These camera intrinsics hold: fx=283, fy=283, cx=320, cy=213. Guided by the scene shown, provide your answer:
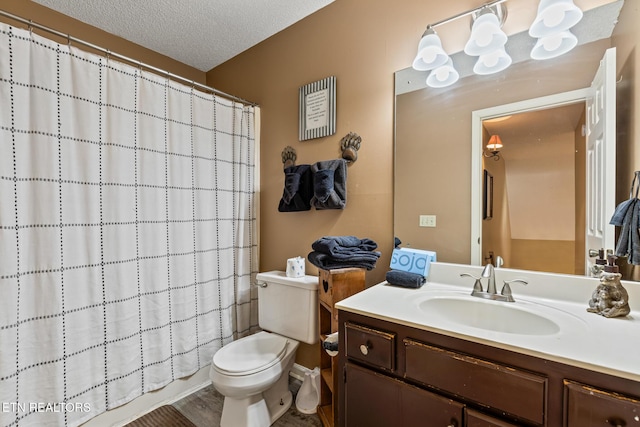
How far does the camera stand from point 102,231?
1.46m

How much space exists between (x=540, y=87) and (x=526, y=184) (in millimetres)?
402

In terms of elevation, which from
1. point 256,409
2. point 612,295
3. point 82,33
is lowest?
point 256,409

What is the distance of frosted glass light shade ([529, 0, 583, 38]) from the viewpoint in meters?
1.06

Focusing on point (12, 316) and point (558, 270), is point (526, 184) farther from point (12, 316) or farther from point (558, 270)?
point (12, 316)

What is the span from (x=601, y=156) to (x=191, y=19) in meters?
2.33

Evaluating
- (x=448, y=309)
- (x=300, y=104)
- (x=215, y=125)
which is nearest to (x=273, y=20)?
(x=300, y=104)

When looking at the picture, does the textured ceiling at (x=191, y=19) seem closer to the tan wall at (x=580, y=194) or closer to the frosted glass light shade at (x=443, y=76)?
the frosted glass light shade at (x=443, y=76)

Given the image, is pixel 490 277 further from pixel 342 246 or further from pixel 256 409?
pixel 256 409

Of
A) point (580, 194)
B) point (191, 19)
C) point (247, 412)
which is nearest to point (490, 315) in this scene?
point (580, 194)

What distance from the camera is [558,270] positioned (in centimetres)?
113

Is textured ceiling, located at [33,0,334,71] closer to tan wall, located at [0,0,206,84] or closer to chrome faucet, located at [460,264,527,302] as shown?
tan wall, located at [0,0,206,84]

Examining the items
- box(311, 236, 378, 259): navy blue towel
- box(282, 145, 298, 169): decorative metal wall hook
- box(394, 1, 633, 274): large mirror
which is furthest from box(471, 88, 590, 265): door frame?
box(282, 145, 298, 169): decorative metal wall hook

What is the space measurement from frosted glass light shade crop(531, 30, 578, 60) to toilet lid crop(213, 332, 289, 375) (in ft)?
6.14

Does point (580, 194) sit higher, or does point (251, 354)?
point (580, 194)
